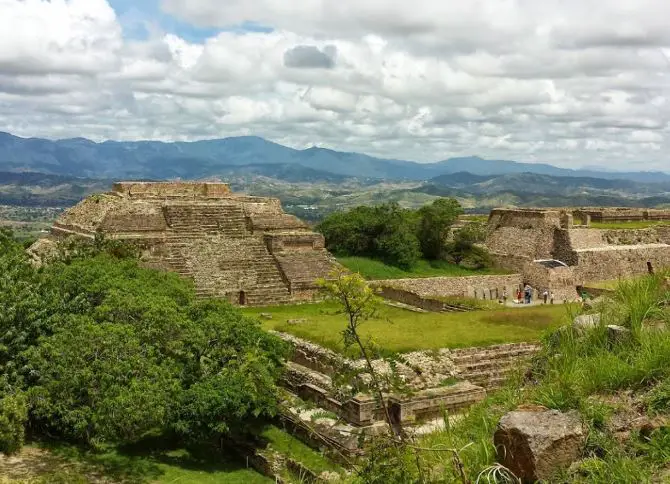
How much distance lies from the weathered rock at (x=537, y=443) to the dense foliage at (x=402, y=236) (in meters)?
23.2

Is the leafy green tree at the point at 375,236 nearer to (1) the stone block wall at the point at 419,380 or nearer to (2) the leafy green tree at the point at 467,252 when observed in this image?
(2) the leafy green tree at the point at 467,252

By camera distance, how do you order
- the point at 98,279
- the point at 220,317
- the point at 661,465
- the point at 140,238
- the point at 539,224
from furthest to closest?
the point at 539,224, the point at 140,238, the point at 98,279, the point at 220,317, the point at 661,465

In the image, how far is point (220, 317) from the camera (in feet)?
44.2

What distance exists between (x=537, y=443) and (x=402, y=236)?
23842mm

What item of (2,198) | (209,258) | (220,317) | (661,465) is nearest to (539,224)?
(209,258)

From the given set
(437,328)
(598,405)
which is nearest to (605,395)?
(598,405)

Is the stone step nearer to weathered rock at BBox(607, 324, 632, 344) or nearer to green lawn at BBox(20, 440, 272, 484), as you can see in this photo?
green lawn at BBox(20, 440, 272, 484)

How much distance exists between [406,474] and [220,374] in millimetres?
8515

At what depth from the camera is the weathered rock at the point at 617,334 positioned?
5.23 m

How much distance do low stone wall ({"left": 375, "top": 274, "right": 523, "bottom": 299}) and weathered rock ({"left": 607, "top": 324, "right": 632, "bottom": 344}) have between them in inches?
727

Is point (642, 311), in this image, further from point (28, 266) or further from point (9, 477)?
point (28, 266)

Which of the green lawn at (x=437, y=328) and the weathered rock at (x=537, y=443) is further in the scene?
the green lawn at (x=437, y=328)

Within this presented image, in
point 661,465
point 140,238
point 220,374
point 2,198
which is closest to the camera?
point 661,465

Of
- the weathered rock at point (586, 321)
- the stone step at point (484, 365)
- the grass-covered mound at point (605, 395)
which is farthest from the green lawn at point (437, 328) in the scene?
the grass-covered mound at point (605, 395)
